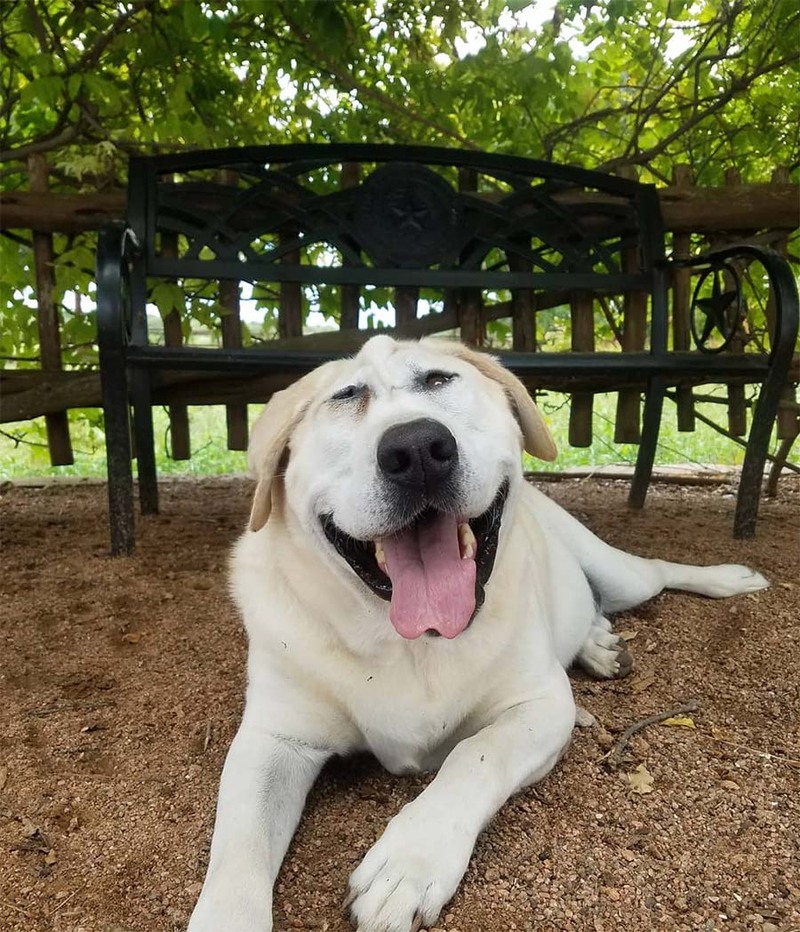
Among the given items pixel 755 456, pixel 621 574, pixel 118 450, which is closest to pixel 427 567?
pixel 621 574

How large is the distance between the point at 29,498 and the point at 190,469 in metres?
1.56

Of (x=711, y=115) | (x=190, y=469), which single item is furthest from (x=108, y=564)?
(x=711, y=115)

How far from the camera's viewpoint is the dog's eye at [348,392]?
1827 mm

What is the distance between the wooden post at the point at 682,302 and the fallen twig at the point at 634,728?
9.46 feet

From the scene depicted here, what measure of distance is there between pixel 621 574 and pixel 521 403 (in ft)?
3.41

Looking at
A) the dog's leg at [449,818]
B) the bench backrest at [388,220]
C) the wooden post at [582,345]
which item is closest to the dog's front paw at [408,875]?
the dog's leg at [449,818]

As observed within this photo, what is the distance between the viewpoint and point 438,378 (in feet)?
6.17

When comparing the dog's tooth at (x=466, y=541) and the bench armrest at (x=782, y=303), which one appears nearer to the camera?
the dog's tooth at (x=466, y=541)

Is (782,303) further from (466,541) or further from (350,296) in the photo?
(466,541)

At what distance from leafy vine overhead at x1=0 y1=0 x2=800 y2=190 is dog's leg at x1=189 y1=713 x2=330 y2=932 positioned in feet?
12.5

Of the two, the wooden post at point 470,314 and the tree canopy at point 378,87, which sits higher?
the tree canopy at point 378,87

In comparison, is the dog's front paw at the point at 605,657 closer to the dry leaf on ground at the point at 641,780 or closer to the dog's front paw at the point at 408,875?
the dry leaf on ground at the point at 641,780

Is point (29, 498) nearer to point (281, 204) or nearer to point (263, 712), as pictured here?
point (281, 204)

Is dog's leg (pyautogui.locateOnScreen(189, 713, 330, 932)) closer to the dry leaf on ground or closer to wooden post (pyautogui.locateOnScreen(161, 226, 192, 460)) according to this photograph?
the dry leaf on ground
